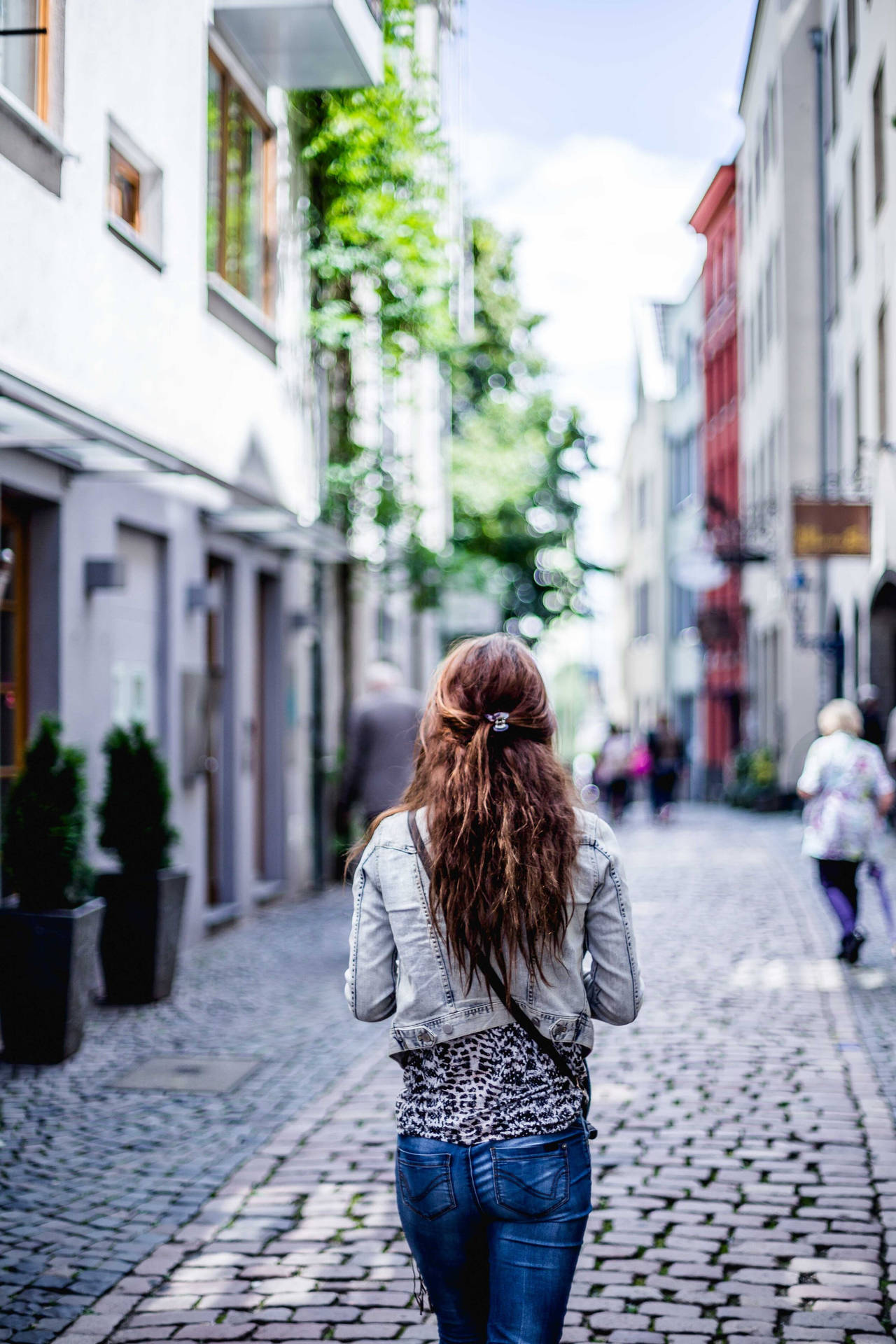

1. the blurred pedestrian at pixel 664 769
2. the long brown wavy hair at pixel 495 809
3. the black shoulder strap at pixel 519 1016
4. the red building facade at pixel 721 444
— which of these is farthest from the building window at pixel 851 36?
the black shoulder strap at pixel 519 1016

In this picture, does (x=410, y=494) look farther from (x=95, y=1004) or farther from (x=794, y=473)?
(x=794, y=473)

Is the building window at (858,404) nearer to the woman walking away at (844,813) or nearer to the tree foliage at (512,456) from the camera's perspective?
the tree foliage at (512,456)

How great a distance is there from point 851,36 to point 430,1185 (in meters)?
23.1

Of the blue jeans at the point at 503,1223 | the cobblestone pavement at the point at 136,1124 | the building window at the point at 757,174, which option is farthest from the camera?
the building window at the point at 757,174

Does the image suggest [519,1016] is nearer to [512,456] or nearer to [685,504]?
[512,456]

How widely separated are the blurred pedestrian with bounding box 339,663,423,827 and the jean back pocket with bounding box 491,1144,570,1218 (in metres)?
7.81

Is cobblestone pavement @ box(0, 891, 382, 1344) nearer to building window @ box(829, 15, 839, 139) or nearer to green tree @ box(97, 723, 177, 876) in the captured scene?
green tree @ box(97, 723, 177, 876)

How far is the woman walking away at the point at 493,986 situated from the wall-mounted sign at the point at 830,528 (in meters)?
17.1

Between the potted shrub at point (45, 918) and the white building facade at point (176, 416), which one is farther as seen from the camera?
the white building facade at point (176, 416)

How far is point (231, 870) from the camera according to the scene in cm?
1307

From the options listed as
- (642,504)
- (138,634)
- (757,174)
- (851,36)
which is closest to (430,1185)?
(138,634)

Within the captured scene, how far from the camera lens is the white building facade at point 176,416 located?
8680 millimetres

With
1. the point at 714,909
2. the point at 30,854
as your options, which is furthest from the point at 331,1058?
the point at 714,909

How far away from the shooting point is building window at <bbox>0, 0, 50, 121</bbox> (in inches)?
325
